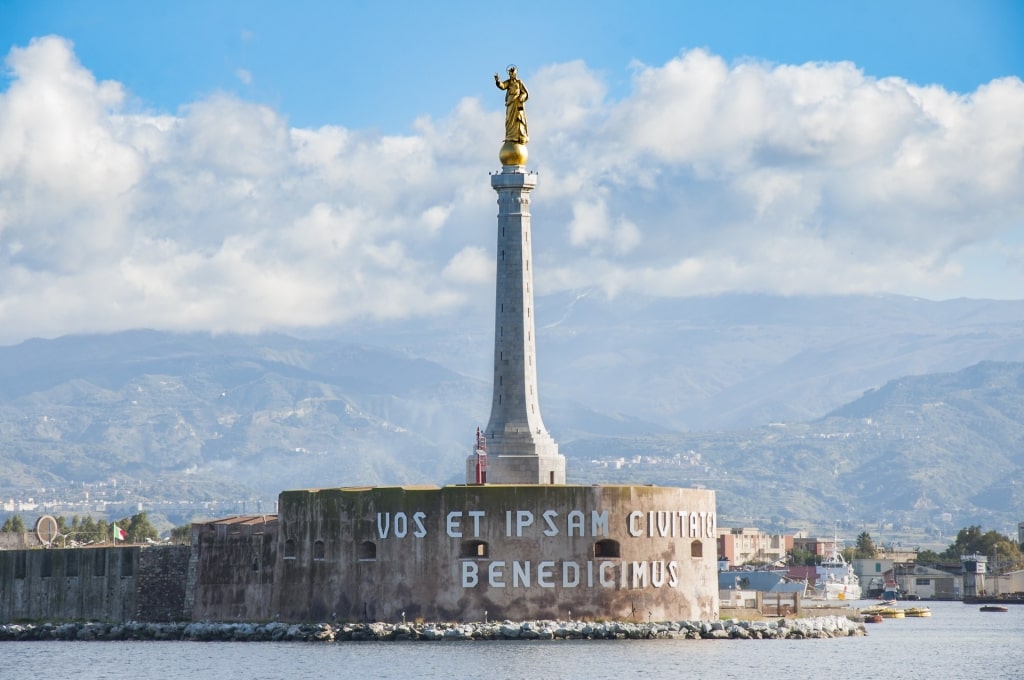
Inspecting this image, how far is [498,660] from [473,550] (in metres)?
8.59

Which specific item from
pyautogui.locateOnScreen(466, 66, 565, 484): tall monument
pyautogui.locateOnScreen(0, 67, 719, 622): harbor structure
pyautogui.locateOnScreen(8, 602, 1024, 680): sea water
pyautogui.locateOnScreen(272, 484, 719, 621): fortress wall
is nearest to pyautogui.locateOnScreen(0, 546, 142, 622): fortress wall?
pyautogui.locateOnScreen(8, 602, 1024, 680): sea water

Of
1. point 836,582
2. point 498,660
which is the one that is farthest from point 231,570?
point 836,582

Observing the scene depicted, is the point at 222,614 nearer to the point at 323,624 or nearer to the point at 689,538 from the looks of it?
the point at 323,624

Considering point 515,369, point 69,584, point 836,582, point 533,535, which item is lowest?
point 69,584

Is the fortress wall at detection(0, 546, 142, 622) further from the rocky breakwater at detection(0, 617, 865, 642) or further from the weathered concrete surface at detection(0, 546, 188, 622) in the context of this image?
the rocky breakwater at detection(0, 617, 865, 642)

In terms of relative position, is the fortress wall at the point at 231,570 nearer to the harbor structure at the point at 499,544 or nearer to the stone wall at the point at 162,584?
the harbor structure at the point at 499,544

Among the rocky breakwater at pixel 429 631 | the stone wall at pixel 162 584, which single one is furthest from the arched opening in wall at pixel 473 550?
the stone wall at pixel 162 584

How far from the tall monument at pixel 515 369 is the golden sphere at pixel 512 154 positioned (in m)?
0.40

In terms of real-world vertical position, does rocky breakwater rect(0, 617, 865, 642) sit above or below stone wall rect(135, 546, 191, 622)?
below

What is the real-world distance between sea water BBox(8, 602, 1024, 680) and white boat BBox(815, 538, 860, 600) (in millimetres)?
76461

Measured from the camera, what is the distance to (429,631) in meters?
68.6

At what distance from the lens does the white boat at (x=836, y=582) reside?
154m

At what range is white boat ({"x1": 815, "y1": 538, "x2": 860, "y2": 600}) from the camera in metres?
154

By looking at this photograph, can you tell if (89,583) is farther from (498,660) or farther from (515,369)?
(498,660)
